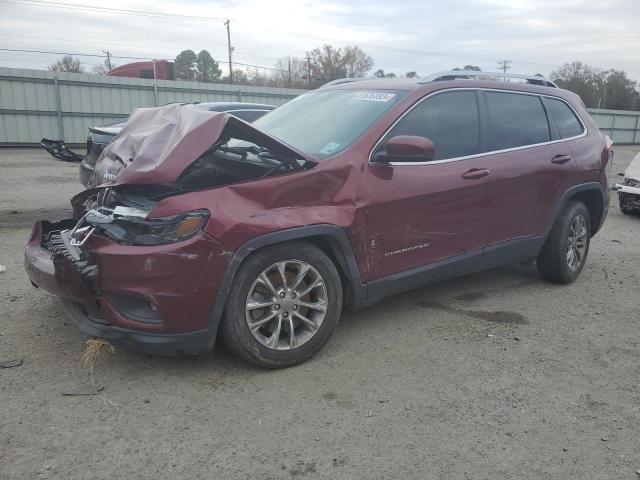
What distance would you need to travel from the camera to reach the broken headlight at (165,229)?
3.04 m

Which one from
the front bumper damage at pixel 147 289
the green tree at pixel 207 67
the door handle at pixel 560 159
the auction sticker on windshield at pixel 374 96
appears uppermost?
the green tree at pixel 207 67

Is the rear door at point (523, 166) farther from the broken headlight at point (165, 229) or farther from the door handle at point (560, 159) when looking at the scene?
the broken headlight at point (165, 229)

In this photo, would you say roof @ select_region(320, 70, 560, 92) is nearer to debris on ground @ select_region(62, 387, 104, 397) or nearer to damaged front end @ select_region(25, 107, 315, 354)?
damaged front end @ select_region(25, 107, 315, 354)

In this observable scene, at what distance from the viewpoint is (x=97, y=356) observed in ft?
11.5

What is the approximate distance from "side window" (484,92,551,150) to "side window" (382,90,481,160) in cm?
21

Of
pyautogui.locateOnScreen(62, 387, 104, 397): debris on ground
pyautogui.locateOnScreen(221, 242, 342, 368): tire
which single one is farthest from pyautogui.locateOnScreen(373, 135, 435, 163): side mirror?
pyautogui.locateOnScreen(62, 387, 104, 397): debris on ground

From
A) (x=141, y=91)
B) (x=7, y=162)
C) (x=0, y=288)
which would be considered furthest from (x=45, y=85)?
(x=0, y=288)

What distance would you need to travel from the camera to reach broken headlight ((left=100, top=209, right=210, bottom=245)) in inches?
120

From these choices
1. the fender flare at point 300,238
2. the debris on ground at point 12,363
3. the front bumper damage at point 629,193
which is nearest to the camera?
the fender flare at point 300,238

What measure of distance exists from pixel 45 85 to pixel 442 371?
1963 cm

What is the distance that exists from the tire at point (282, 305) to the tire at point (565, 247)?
2664 millimetres

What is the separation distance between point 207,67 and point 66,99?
132 feet

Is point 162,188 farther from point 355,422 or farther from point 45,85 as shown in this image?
point 45,85

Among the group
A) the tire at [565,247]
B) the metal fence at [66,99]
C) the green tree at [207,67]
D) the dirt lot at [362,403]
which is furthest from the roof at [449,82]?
the green tree at [207,67]
